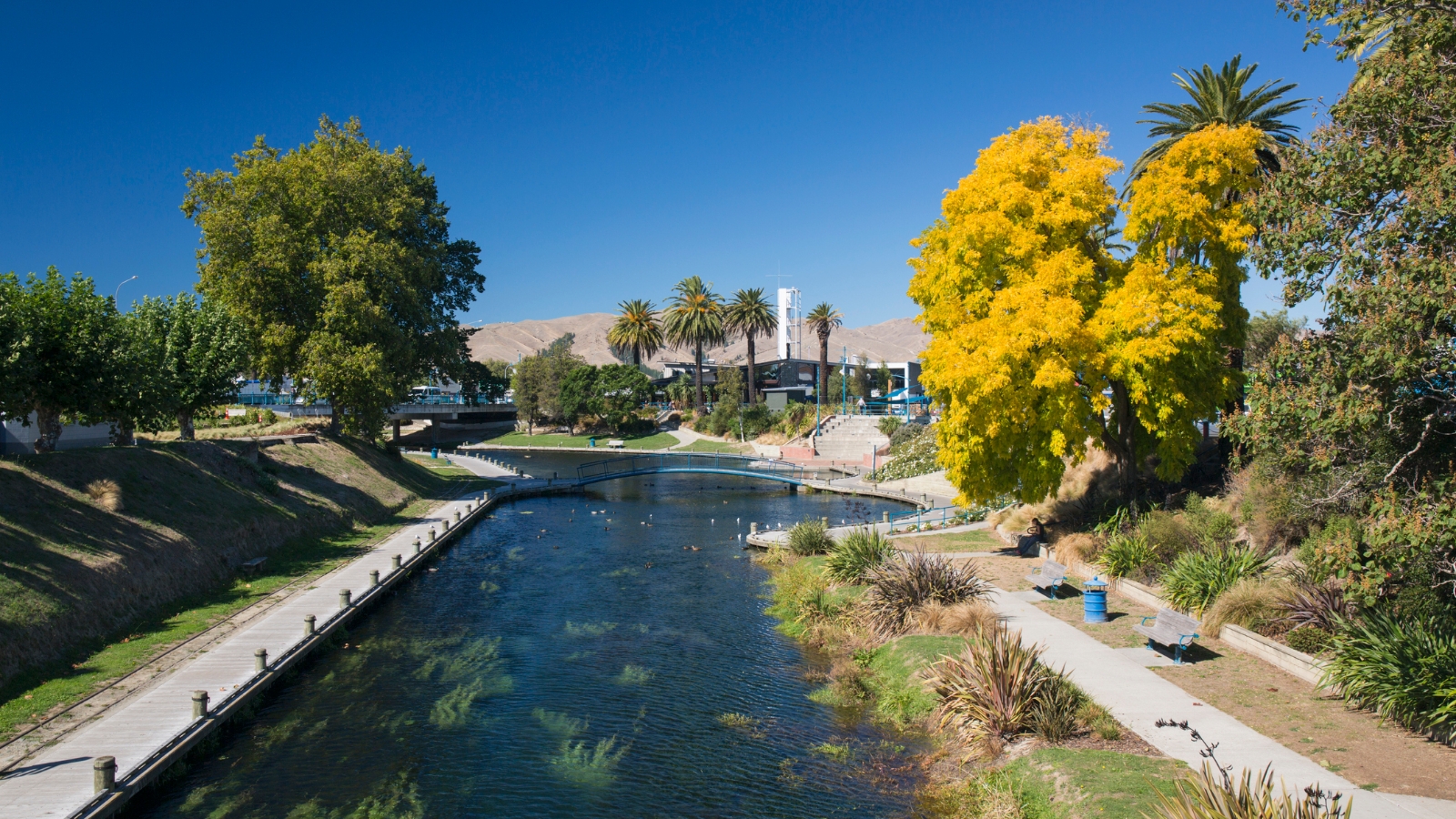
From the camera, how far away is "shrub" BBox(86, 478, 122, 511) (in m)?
25.0

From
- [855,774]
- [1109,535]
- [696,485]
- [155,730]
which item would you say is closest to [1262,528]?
[1109,535]

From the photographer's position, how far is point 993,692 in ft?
50.0

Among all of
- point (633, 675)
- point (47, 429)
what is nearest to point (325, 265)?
point (47, 429)

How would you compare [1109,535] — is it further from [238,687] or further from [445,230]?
[445,230]

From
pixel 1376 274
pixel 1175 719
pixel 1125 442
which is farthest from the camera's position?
pixel 1125 442

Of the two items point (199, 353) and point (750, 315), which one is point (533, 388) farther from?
point (199, 353)

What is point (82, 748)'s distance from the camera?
14.5m

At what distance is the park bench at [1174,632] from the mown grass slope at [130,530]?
22.5 m

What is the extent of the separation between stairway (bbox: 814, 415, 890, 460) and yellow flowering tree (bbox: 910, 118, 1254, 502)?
45006 millimetres

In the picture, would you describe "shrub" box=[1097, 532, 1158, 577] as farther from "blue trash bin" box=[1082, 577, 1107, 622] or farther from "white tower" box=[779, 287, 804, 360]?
"white tower" box=[779, 287, 804, 360]

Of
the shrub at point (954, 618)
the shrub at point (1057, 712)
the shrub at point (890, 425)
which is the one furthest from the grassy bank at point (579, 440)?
the shrub at point (1057, 712)

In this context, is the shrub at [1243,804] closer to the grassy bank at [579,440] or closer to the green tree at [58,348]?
the green tree at [58,348]

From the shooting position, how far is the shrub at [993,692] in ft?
48.7

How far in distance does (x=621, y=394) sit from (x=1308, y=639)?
8956 centimetres
